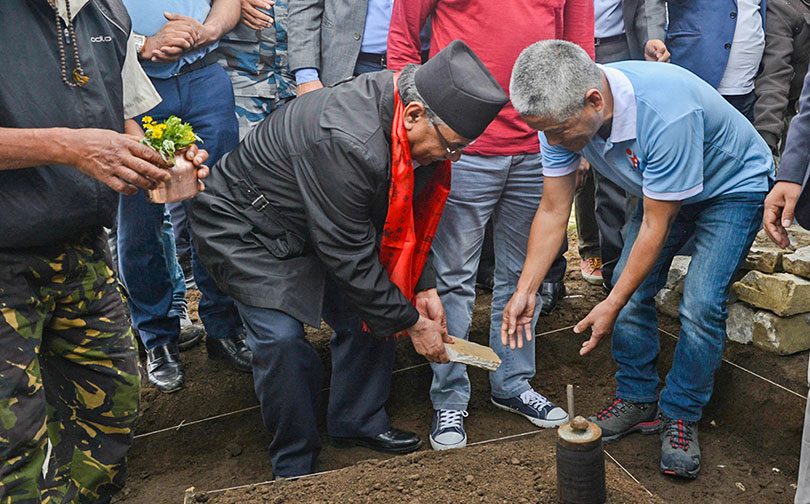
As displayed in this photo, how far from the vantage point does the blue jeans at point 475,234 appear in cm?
307

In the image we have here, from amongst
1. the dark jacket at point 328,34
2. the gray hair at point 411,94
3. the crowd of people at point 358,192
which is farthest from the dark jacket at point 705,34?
the gray hair at point 411,94

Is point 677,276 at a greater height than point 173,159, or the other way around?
point 173,159

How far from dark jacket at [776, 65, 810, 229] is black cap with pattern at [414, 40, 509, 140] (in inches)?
39.3

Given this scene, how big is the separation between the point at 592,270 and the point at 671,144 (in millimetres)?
2245

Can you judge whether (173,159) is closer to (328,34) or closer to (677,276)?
(328,34)

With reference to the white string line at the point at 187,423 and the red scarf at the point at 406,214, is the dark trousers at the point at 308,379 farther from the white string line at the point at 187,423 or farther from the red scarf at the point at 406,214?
the white string line at the point at 187,423

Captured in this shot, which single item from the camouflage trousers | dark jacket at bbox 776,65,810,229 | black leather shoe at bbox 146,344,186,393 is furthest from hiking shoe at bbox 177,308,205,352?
dark jacket at bbox 776,65,810,229

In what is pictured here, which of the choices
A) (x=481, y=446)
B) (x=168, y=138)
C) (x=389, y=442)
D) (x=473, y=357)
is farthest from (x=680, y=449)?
(x=168, y=138)

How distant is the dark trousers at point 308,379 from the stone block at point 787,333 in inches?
74.5

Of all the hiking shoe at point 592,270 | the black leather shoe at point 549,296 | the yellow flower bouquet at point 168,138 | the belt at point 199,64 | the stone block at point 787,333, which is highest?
the yellow flower bouquet at point 168,138

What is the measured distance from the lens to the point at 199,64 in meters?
3.29

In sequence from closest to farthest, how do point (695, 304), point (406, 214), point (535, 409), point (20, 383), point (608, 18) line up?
point (20, 383), point (406, 214), point (695, 304), point (535, 409), point (608, 18)

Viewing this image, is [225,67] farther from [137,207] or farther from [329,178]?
[329,178]

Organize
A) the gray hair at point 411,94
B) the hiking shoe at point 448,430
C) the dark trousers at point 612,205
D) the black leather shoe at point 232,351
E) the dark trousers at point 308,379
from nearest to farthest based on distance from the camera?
the gray hair at point 411,94 < the dark trousers at point 308,379 < the hiking shoe at point 448,430 < the black leather shoe at point 232,351 < the dark trousers at point 612,205
